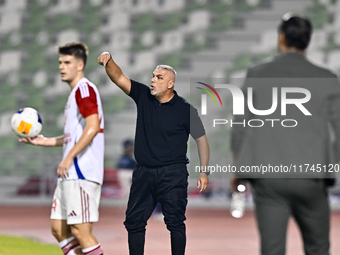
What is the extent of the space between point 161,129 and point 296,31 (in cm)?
181

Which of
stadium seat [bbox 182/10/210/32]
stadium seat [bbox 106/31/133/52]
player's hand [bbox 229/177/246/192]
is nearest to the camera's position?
player's hand [bbox 229/177/246/192]

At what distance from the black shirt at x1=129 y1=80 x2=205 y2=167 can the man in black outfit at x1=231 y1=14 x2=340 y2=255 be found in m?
1.53

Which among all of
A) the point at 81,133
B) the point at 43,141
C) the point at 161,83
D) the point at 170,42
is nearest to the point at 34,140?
the point at 43,141

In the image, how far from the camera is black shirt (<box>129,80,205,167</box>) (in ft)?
14.6

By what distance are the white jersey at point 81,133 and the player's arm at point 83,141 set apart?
0.06 metres

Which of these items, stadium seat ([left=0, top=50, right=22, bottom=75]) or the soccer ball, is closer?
the soccer ball

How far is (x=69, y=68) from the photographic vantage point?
4582 mm

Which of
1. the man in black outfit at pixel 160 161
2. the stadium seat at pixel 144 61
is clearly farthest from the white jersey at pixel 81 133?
the stadium seat at pixel 144 61

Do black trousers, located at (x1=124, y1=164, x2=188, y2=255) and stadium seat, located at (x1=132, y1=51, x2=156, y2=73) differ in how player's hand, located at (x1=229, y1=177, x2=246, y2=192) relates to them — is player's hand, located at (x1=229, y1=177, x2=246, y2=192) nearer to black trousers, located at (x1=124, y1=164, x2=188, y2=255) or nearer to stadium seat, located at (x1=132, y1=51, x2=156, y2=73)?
black trousers, located at (x1=124, y1=164, x2=188, y2=255)

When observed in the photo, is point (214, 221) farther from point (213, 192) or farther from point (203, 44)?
point (203, 44)

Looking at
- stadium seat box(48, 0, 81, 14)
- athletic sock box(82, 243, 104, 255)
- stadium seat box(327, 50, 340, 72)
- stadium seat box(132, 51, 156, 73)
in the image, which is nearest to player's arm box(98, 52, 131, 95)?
athletic sock box(82, 243, 104, 255)

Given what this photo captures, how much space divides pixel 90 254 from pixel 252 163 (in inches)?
73.5

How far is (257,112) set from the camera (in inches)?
112

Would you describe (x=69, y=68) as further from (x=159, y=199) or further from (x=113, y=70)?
(x=159, y=199)
